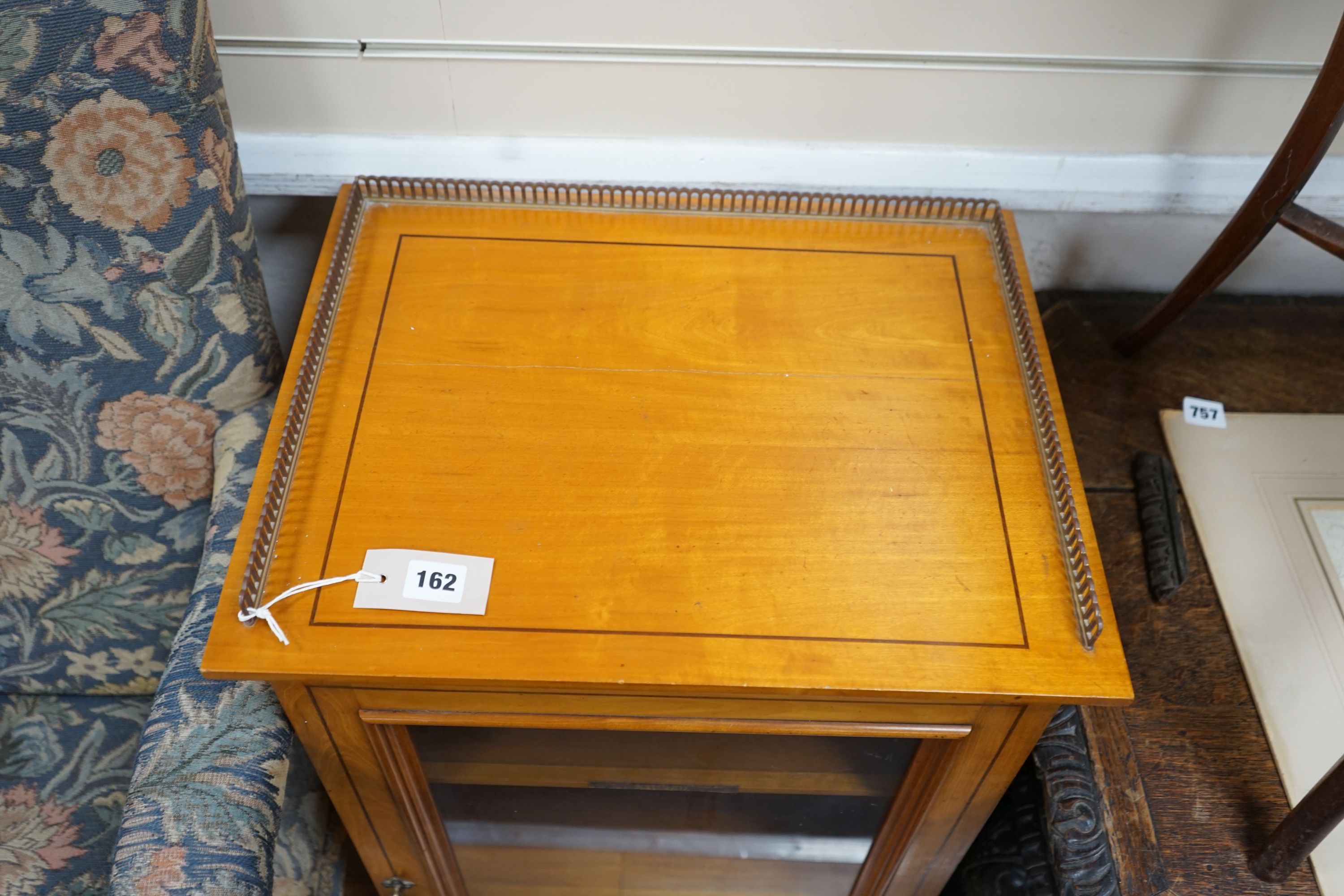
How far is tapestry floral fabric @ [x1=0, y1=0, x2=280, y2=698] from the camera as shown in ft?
2.32

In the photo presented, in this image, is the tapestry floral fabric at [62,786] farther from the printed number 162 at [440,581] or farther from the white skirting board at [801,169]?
the white skirting board at [801,169]

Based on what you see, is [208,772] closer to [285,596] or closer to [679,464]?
[285,596]

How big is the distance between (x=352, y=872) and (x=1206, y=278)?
1.17 metres

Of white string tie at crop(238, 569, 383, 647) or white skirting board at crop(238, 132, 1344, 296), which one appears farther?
white skirting board at crop(238, 132, 1344, 296)

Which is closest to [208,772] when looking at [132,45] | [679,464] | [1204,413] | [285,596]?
[285,596]

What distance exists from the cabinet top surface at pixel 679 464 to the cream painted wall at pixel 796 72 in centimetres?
12

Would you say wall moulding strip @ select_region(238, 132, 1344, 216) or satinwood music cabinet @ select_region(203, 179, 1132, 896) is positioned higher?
wall moulding strip @ select_region(238, 132, 1344, 216)

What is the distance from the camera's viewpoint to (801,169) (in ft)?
3.26

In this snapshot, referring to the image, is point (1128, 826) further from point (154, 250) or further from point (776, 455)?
point (154, 250)

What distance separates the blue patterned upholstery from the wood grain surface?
0.76 metres

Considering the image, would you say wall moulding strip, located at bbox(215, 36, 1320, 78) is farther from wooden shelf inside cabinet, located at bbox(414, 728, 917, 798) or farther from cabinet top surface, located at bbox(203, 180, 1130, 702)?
wooden shelf inside cabinet, located at bbox(414, 728, 917, 798)

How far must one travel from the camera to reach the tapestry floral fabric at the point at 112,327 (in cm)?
71

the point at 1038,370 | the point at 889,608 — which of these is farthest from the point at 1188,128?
the point at 889,608

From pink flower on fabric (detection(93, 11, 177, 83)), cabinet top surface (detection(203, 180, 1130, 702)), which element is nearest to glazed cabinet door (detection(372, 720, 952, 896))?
cabinet top surface (detection(203, 180, 1130, 702))
